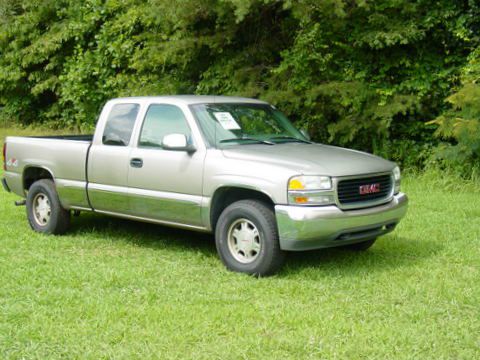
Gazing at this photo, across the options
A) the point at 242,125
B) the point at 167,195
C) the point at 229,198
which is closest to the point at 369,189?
the point at 229,198

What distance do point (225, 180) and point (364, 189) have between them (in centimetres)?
133

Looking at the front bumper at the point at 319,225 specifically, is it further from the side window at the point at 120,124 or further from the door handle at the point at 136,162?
the side window at the point at 120,124

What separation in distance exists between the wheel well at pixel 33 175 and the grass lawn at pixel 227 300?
0.77 metres

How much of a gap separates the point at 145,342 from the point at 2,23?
21374mm

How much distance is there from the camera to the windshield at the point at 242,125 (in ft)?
24.0

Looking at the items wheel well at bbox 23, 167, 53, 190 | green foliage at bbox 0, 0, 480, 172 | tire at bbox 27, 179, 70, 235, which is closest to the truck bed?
wheel well at bbox 23, 167, 53, 190

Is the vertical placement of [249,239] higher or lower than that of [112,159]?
lower

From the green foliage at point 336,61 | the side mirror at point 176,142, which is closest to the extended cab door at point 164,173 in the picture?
the side mirror at point 176,142

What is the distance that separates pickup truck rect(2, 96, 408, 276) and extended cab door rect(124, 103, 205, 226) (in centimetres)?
1

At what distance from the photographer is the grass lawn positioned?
4848 mm

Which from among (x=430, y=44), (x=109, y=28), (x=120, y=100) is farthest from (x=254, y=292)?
(x=109, y=28)

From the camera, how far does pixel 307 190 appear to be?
252 inches

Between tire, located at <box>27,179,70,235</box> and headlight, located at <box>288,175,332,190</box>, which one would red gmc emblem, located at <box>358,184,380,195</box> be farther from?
tire, located at <box>27,179,70,235</box>

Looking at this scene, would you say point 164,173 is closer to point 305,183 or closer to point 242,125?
point 242,125
